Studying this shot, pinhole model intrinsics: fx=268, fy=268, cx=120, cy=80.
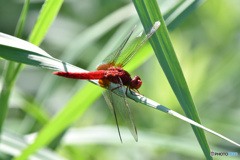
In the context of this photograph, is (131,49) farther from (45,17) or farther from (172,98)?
(172,98)

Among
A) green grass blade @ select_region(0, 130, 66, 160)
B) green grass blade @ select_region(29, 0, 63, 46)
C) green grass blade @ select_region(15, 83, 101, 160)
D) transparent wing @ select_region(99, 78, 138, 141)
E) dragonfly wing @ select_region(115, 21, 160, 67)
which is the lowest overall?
green grass blade @ select_region(0, 130, 66, 160)

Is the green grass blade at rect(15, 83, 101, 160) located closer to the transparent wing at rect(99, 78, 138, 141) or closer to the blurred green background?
the transparent wing at rect(99, 78, 138, 141)

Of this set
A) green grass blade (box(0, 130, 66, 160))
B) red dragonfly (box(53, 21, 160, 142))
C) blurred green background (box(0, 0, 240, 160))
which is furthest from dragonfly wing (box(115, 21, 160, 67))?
green grass blade (box(0, 130, 66, 160))

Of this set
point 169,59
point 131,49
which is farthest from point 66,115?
point 169,59

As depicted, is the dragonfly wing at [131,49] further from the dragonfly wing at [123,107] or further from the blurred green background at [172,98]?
the blurred green background at [172,98]

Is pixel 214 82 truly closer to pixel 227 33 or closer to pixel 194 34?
pixel 227 33

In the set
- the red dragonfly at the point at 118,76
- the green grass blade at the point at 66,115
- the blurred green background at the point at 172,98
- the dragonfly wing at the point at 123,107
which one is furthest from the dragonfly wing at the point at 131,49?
the blurred green background at the point at 172,98
